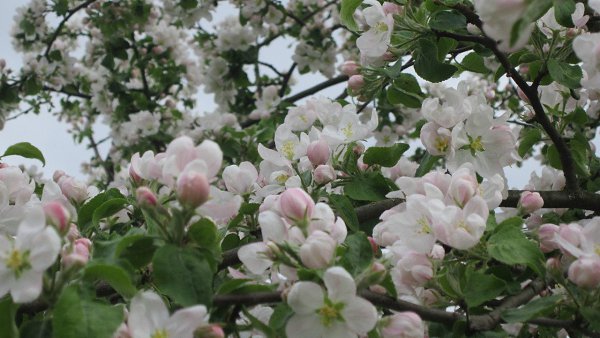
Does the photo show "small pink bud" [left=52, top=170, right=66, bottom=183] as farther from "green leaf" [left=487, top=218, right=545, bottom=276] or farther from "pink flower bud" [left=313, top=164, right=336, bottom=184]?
"green leaf" [left=487, top=218, right=545, bottom=276]

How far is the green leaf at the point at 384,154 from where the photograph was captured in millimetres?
1593

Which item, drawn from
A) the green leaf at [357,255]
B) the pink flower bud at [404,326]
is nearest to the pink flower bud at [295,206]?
the green leaf at [357,255]

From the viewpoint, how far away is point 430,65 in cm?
159

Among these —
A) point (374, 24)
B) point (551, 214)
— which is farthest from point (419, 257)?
point (551, 214)

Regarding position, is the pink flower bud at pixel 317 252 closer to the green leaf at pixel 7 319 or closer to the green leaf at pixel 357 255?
the green leaf at pixel 357 255

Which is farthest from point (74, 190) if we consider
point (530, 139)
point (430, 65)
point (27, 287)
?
point (530, 139)

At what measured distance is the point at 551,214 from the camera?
1809 mm

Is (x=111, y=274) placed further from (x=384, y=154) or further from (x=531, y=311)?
(x=384, y=154)

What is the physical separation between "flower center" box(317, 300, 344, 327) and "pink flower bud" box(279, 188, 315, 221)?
149 millimetres

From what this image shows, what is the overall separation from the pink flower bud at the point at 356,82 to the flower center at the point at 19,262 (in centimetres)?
106

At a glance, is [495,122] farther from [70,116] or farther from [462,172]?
[70,116]

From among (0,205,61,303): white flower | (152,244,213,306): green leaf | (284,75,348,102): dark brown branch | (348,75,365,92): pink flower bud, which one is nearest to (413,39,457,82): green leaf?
(348,75,365,92): pink flower bud

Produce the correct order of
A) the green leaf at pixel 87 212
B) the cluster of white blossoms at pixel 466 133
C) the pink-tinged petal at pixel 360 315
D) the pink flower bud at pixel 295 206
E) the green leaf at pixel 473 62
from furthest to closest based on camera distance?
the green leaf at pixel 473 62
the cluster of white blossoms at pixel 466 133
the green leaf at pixel 87 212
the pink flower bud at pixel 295 206
the pink-tinged petal at pixel 360 315

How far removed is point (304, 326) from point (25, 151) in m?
0.87
